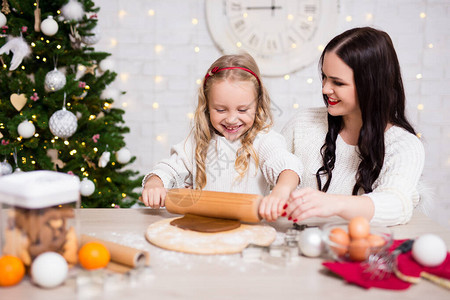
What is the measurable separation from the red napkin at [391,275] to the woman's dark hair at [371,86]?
694 mm

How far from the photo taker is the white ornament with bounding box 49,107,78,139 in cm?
247

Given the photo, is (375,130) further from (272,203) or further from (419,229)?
(272,203)

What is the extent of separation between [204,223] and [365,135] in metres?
0.79

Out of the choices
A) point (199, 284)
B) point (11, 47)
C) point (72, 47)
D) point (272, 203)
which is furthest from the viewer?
point (72, 47)

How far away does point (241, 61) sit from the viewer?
5.55ft

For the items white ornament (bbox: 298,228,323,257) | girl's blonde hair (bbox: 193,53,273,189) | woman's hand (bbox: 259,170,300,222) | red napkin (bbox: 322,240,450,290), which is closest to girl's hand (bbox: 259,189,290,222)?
woman's hand (bbox: 259,170,300,222)

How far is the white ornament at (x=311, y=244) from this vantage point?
3.38ft

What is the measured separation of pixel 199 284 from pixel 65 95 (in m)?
1.99

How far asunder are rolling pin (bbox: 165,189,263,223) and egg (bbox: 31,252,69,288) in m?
0.47

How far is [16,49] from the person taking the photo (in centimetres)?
247

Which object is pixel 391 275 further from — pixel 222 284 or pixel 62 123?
pixel 62 123

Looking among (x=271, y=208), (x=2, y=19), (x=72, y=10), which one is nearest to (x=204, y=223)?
(x=271, y=208)

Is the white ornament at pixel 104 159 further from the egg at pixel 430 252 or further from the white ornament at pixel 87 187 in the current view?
the egg at pixel 430 252

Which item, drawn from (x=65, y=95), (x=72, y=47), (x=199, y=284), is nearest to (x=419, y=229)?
(x=199, y=284)
